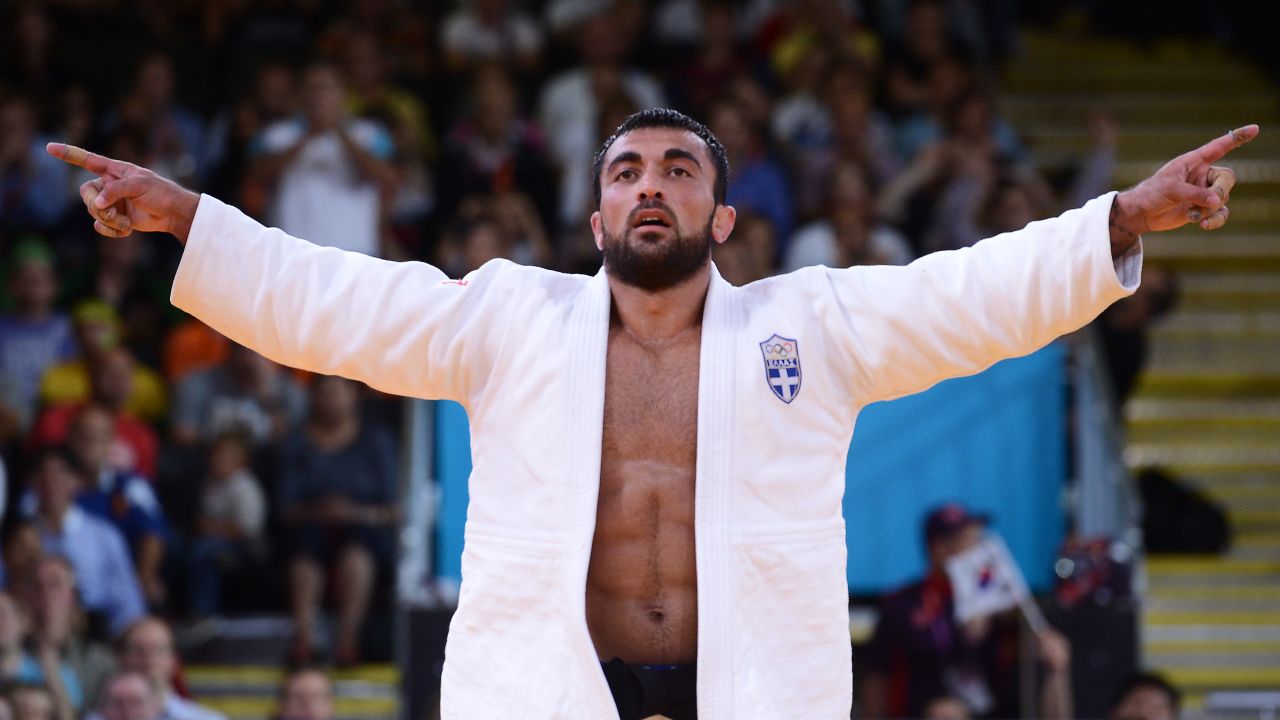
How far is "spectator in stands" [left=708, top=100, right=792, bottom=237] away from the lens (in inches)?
375

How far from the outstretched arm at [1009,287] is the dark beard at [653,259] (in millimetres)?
295

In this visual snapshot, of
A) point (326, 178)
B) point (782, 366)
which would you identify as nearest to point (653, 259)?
point (782, 366)

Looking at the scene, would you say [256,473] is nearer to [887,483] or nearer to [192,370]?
[192,370]

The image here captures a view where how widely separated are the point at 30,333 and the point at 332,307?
5067mm

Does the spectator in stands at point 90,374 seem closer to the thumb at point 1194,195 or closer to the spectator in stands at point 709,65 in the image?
the spectator in stands at point 709,65

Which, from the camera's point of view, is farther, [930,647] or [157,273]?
[157,273]

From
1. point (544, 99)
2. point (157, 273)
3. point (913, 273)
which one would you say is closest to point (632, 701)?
point (913, 273)

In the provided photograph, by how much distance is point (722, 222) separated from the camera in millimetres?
4234

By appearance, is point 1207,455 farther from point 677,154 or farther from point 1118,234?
point 677,154

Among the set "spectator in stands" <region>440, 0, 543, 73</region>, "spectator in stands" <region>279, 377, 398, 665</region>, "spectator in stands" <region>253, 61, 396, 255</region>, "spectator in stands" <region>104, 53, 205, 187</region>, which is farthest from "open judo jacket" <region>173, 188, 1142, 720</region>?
"spectator in stands" <region>440, 0, 543, 73</region>

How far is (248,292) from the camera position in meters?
3.96

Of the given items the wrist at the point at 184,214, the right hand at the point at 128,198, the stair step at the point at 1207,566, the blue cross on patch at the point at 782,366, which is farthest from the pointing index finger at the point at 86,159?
the stair step at the point at 1207,566

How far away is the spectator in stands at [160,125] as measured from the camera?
952 cm

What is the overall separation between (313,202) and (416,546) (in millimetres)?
2200
